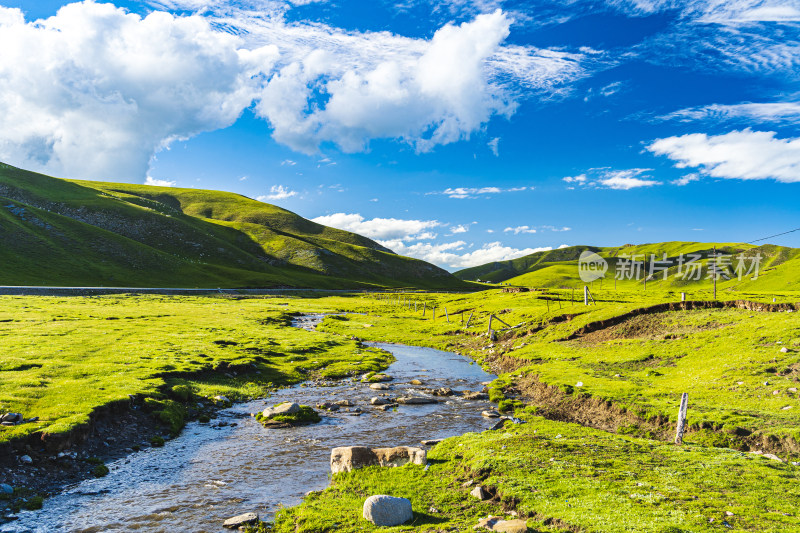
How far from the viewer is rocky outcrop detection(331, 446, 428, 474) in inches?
797

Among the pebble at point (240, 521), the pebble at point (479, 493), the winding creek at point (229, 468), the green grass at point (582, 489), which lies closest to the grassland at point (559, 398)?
the green grass at point (582, 489)

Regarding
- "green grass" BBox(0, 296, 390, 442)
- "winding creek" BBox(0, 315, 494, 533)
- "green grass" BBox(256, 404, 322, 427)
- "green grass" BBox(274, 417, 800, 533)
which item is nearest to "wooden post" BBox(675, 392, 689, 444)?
"green grass" BBox(274, 417, 800, 533)

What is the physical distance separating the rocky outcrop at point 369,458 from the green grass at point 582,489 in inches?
21.0

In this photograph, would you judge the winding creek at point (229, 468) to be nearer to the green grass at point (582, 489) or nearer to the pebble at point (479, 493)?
the green grass at point (582, 489)

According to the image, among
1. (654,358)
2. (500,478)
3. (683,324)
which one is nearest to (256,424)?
(500,478)

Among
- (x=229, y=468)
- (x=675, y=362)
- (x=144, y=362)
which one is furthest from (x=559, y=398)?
(x=144, y=362)

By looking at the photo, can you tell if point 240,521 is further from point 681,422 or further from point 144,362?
point 144,362

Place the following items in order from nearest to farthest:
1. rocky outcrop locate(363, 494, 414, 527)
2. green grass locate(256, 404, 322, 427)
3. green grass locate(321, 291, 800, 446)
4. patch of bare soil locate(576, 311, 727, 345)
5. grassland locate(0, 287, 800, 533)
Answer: rocky outcrop locate(363, 494, 414, 527), grassland locate(0, 287, 800, 533), green grass locate(321, 291, 800, 446), green grass locate(256, 404, 322, 427), patch of bare soil locate(576, 311, 727, 345)

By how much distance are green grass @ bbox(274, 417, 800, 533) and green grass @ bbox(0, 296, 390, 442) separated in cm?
1586

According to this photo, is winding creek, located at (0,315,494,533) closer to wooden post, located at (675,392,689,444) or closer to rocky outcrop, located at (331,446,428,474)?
Answer: rocky outcrop, located at (331,446,428,474)

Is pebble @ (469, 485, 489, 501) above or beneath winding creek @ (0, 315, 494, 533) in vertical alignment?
above

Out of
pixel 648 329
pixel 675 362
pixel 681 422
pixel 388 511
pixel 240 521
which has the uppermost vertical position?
pixel 648 329

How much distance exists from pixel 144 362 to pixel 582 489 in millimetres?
38236

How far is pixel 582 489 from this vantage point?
15695mm
